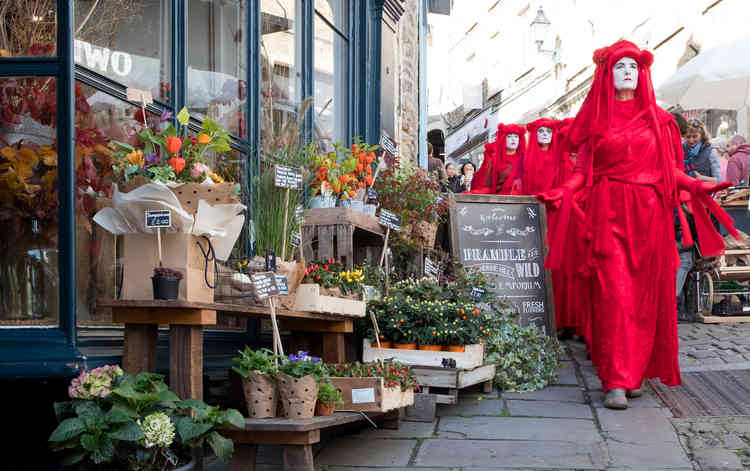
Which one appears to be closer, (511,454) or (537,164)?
(511,454)

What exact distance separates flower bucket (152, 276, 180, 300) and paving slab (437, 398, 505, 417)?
Result: 2230 mm

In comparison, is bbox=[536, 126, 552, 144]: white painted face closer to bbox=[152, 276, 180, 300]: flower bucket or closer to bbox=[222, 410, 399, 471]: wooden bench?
bbox=[222, 410, 399, 471]: wooden bench

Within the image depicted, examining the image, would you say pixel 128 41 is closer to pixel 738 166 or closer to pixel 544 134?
pixel 544 134

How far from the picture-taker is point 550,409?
5324mm

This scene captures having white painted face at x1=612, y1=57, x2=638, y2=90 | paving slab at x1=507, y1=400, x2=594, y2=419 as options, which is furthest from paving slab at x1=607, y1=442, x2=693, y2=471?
white painted face at x1=612, y1=57, x2=638, y2=90

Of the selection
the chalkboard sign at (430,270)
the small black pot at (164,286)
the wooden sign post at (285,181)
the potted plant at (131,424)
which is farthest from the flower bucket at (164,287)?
the chalkboard sign at (430,270)

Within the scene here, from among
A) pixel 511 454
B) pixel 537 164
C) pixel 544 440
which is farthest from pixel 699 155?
pixel 511 454

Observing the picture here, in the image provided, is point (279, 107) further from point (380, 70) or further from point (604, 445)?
point (604, 445)

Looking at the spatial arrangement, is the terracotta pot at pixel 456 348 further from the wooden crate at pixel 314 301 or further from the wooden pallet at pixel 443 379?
the wooden crate at pixel 314 301

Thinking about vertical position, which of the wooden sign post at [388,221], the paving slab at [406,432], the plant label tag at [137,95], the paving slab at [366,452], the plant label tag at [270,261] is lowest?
the paving slab at [366,452]

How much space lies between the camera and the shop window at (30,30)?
148 inches

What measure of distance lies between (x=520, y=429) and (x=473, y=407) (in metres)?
0.63

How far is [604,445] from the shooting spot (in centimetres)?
441

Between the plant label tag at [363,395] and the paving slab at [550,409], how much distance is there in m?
1.23
